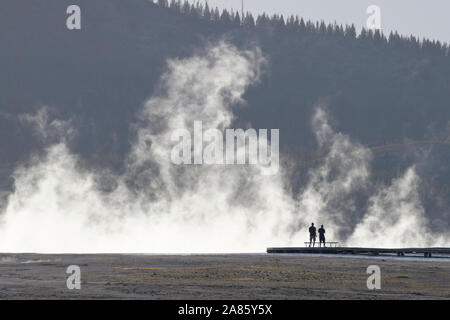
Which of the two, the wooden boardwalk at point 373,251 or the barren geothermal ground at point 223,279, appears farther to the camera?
the wooden boardwalk at point 373,251

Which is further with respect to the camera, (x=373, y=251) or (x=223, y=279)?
(x=373, y=251)

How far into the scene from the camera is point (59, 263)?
42.5 meters

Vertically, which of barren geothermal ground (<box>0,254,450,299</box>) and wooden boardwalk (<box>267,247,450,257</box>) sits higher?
wooden boardwalk (<box>267,247,450,257</box>)

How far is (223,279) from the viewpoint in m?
33.2

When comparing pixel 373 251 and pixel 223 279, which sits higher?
pixel 373 251

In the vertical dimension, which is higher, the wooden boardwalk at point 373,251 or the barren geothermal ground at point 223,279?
the wooden boardwalk at point 373,251

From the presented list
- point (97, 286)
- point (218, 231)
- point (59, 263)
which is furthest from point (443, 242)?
point (97, 286)

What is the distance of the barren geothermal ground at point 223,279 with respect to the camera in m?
27.0

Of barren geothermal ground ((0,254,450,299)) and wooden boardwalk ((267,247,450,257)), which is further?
wooden boardwalk ((267,247,450,257))

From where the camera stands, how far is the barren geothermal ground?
27016mm
